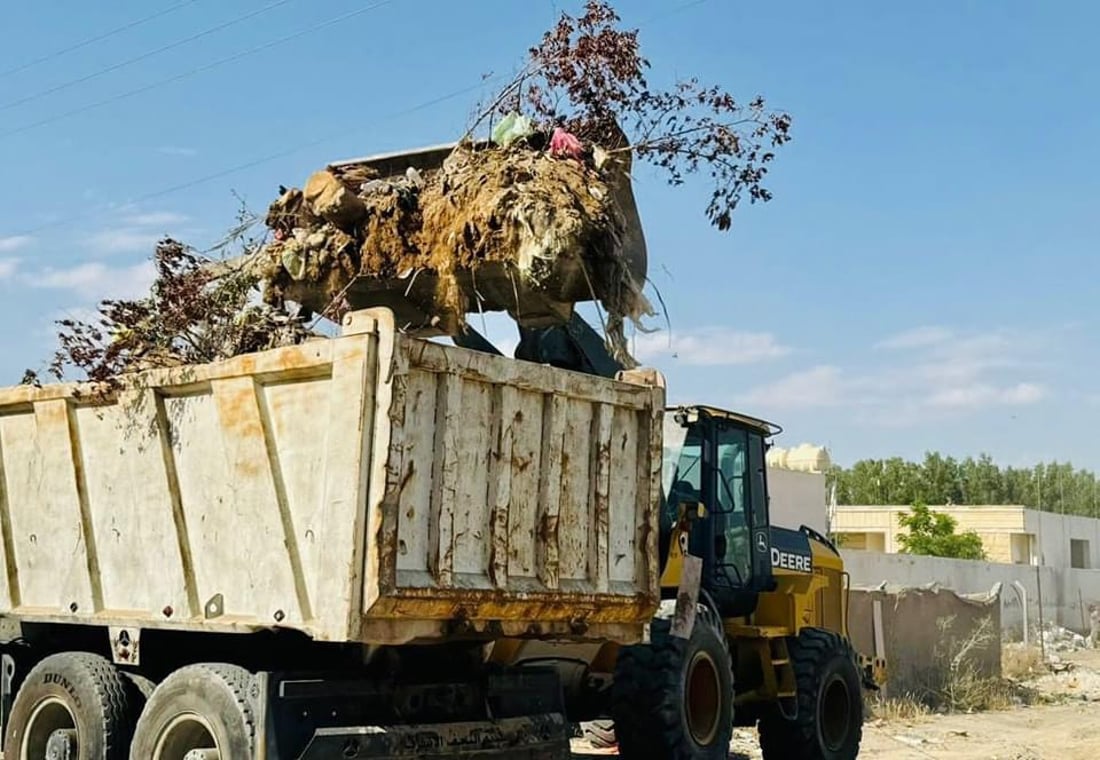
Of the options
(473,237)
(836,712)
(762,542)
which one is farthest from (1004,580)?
(473,237)

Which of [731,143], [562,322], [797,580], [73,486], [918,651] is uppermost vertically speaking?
[731,143]

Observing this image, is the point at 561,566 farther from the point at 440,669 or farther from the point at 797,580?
the point at 797,580

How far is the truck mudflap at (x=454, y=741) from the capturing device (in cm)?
626

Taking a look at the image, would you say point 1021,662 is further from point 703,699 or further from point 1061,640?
point 703,699

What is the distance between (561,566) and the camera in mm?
6914

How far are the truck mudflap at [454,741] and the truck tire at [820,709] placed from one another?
3440 mm

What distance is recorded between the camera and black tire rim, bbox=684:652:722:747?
8.49 metres

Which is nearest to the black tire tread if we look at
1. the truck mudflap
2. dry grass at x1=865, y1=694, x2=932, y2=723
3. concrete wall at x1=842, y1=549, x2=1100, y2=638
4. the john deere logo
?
the truck mudflap

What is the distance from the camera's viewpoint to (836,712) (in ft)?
35.5

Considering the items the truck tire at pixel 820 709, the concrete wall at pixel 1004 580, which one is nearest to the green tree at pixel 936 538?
the concrete wall at pixel 1004 580

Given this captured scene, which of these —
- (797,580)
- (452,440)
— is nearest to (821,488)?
(797,580)

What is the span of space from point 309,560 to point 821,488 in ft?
88.5

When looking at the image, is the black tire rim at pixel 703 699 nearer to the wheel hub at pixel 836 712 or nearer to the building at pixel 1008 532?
the wheel hub at pixel 836 712

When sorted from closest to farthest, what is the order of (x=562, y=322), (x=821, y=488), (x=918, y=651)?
(x=562, y=322), (x=918, y=651), (x=821, y=488)
